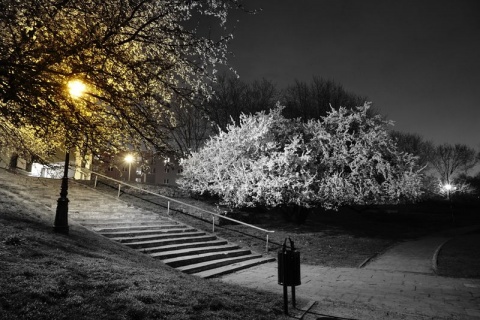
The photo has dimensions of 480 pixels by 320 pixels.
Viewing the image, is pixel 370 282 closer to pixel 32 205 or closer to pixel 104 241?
pixel 104 241

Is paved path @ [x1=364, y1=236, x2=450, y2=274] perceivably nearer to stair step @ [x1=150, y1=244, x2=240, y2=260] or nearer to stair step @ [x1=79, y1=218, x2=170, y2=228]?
stair step @ [x1=150, y1=244, x2=240, y2=260]

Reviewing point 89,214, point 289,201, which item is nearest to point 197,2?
point 89,214

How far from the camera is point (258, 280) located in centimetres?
936

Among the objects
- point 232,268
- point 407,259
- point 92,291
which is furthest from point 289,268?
point 407,259

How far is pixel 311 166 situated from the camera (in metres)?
19.8

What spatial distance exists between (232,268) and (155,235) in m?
3.66

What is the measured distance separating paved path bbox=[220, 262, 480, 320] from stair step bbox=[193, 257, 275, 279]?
311mm

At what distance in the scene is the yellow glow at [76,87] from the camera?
5.32 metres

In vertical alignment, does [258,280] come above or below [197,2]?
below

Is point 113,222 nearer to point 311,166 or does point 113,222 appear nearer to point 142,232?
point 142,232

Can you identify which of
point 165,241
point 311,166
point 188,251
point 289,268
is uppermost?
point 311,166

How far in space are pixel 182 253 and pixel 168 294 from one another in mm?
5562

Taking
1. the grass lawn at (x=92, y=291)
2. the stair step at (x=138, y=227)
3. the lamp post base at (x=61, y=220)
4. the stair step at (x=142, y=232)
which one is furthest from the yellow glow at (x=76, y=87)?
the stair step at (x=138, y=227)

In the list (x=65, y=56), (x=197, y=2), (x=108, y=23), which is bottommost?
(x=65, y=56)
